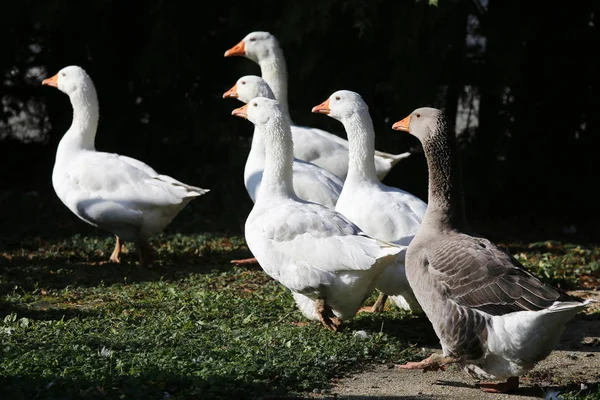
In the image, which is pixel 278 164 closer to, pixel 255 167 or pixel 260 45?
pixel 255 167

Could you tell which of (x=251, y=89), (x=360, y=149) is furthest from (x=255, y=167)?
(x=360, y=149)

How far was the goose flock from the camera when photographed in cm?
478

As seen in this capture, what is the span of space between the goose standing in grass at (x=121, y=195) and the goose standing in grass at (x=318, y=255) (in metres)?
1.88

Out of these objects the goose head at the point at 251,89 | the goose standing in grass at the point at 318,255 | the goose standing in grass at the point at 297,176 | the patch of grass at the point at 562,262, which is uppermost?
the goose head at the point at 251,89

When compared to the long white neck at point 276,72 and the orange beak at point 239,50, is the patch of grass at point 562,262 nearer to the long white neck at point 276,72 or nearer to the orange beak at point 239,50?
the long white neck at point 276,72

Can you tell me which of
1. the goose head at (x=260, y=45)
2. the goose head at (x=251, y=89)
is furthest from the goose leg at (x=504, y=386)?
the goose head at (x=260, y=45)

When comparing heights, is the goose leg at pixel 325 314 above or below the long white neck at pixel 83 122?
below

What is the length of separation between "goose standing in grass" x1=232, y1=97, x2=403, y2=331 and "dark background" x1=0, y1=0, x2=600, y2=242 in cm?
406

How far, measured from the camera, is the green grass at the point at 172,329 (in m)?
4.77

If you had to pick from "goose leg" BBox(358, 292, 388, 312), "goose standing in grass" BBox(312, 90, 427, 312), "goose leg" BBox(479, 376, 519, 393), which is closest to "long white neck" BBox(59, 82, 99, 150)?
"goose standing in grass" BBox(312, 90, 427, 312)

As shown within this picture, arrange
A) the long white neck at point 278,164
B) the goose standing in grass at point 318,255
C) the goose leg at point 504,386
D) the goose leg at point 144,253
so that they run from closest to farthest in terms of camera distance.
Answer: the goose leg at point 504,386 < the goose standing in grass at point 318,255 < the long white neck at point 278,164 < the goose leg at point 144,253

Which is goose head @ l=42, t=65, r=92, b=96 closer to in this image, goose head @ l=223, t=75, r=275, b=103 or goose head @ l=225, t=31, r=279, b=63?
goose head @ l=223, t=75, r=275, b=103

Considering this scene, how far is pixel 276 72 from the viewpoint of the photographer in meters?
9.95

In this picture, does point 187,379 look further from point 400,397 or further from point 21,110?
point 21,110
